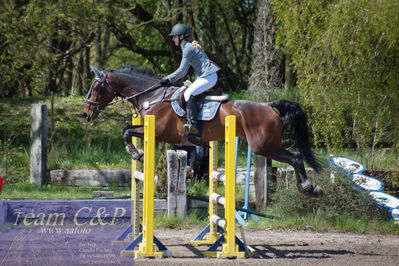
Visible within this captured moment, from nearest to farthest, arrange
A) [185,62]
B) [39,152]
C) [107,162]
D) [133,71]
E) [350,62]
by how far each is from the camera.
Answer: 1. [185,62]
2. [133,71]
3. [350,62]
4. [39,152]
5. [107,162]

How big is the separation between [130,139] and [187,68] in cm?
101

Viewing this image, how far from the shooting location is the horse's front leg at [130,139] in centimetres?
684

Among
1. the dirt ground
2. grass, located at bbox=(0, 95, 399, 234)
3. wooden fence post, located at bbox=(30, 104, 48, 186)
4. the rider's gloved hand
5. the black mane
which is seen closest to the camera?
the dirt ground

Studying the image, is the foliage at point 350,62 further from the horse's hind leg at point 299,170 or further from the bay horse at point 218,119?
the horse's hind leg at point 299,170

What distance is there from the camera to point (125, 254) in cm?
631

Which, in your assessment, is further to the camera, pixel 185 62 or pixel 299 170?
pixel 299 170

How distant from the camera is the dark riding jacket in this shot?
269 inches

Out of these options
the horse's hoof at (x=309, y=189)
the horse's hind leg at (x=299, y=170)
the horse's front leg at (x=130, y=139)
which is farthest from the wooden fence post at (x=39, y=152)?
the horse's hoof at (x=309, y=189)

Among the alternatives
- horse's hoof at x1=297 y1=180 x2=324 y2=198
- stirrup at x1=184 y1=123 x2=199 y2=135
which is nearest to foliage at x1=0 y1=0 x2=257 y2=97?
stirrup at x1=184 y1=123 x2=199 y2=135

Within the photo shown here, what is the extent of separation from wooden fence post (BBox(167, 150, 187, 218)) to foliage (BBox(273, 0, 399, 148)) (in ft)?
8.11

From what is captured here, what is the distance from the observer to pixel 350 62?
9.12 meters

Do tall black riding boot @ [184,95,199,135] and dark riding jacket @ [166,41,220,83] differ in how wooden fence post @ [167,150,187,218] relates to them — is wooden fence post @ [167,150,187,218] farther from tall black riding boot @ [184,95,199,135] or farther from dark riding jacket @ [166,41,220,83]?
dark riding jacket @ [166,41,220,83]

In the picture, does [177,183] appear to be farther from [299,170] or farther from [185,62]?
[185,62]

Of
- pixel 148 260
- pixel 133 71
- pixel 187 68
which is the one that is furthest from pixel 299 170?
pixel 133 71
